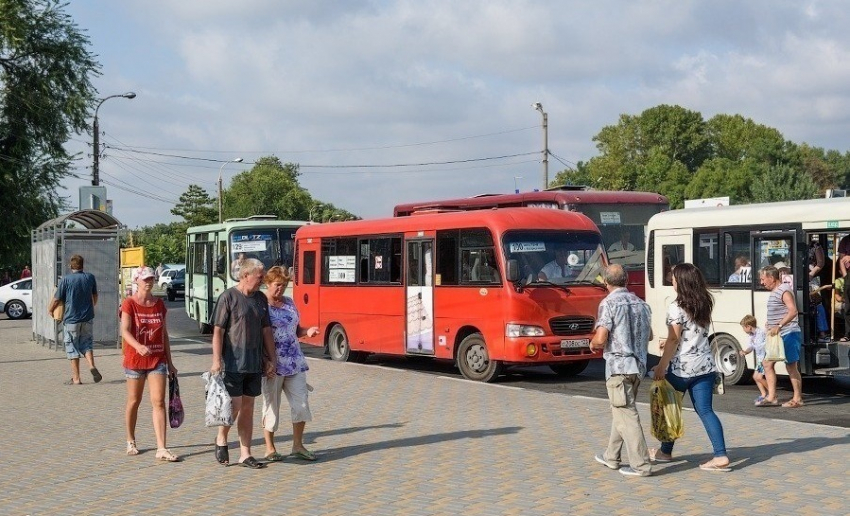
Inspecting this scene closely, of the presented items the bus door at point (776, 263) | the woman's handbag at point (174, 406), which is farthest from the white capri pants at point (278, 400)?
the bus door at point (776, 263)

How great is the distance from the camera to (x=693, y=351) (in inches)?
355

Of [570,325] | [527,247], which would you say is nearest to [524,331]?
[570,325]

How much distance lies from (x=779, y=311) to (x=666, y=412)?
4.88 meters

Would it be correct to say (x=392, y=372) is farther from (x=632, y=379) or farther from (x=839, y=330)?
(x=632, y=379)

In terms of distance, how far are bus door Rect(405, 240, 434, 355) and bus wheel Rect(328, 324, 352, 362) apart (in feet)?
6.74

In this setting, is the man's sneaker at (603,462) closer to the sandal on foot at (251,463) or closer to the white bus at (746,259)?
the sandal on foot at (251,463)

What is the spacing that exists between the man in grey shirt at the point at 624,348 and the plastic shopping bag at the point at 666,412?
0.25 metres

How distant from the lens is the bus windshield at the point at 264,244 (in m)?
26.6

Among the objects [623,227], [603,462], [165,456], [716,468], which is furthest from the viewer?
[623,227]

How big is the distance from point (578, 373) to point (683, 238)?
282 centimetres

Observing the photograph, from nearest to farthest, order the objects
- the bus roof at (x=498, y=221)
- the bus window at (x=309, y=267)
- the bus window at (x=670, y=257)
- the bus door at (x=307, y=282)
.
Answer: the bus roof at (x=498, y=221), the bus window at (x=670, y=257), the bus door at (x=307, y=282), the bus window at (x=309, y=267)

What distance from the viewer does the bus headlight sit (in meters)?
16.4

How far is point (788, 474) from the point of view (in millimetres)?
8789

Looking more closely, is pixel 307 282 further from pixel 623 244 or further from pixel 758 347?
pixel 758 347
